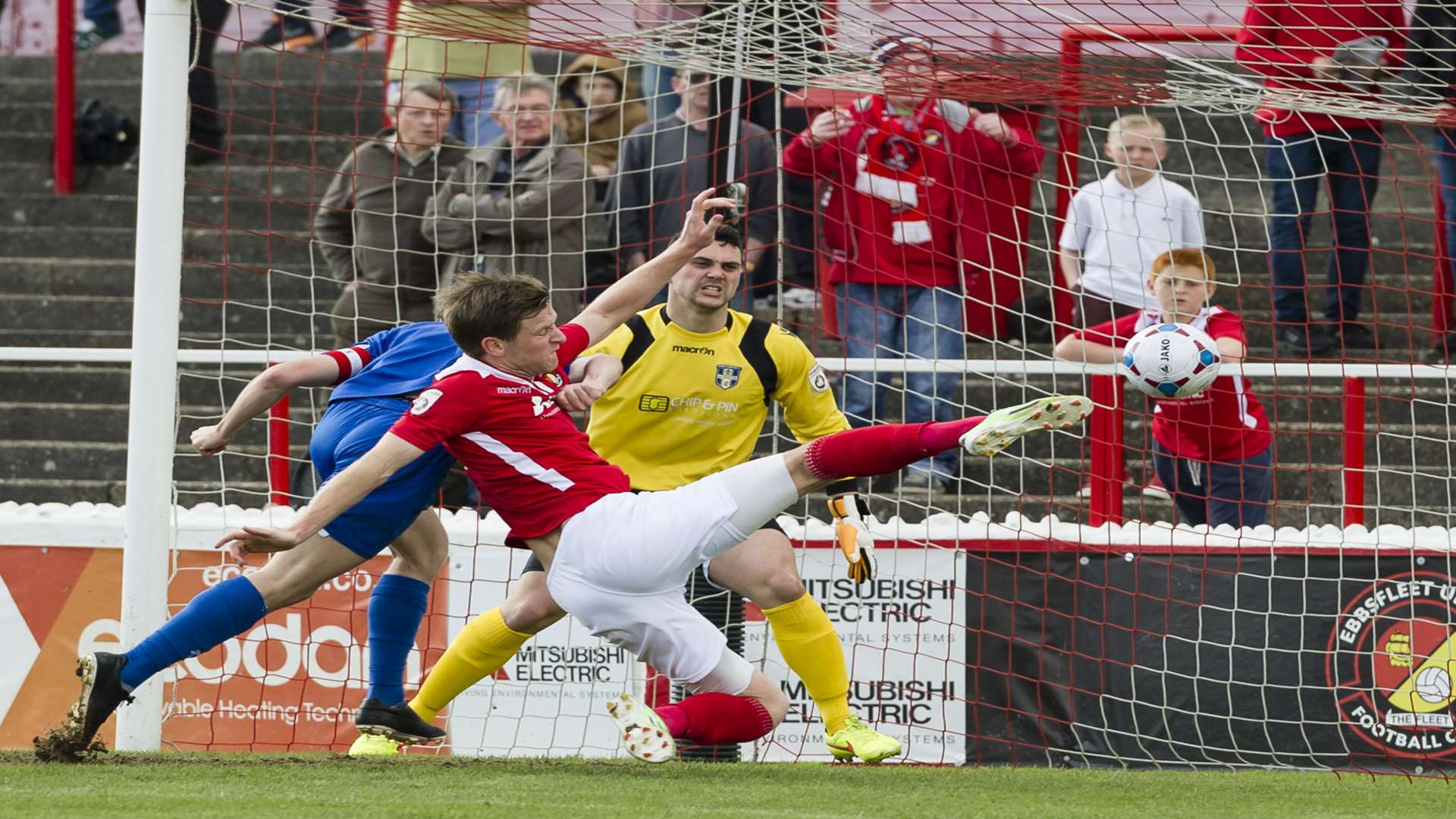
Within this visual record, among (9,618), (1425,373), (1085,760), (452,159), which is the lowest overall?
(1085,760)

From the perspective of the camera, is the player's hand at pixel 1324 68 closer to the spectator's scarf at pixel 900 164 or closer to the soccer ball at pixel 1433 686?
the spectator's scarf at pixel 900 164

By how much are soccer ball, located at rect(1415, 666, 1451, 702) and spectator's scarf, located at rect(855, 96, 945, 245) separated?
108 inches

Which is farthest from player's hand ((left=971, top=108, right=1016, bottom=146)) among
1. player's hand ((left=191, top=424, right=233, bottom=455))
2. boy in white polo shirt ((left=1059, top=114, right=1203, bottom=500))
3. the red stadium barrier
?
the red stadium barrier

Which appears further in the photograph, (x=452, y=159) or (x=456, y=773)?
(x=452, y=159)

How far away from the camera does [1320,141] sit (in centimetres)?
849

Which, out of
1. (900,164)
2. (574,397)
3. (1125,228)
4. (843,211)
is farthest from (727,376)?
(1125,228)

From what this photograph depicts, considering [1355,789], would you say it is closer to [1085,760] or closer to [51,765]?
[1085,760]

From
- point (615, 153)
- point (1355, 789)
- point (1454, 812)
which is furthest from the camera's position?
point (615, 153)

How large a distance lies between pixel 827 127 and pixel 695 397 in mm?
2108

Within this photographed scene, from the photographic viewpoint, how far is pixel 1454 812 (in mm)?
4855

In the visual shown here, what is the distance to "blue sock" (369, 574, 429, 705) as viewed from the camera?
230 inches

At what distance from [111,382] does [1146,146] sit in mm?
5640

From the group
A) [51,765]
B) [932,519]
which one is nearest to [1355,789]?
[932,519]

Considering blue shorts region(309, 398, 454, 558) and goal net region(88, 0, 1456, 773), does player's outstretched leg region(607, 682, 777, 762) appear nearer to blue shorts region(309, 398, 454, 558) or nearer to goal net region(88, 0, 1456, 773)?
blue shorts region(309, 398, 454, 558)
